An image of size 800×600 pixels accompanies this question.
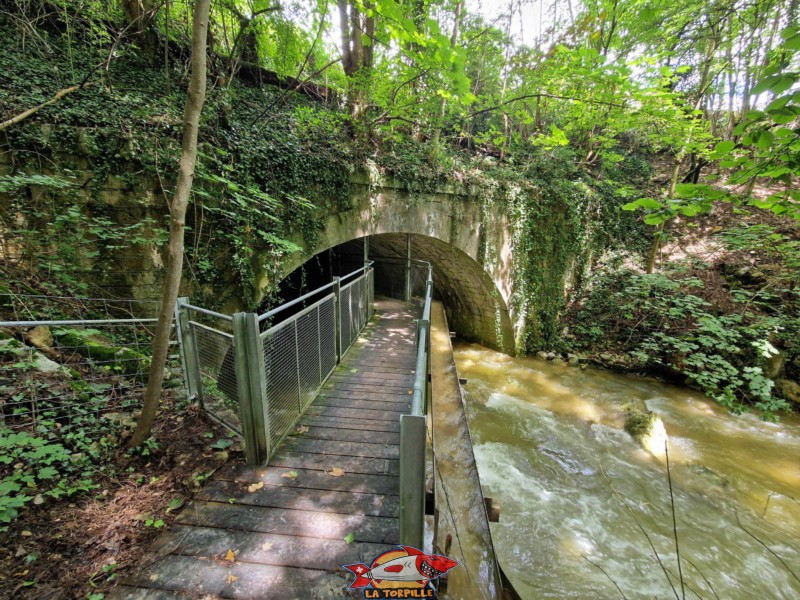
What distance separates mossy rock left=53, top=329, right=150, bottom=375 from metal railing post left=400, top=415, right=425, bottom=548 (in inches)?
127

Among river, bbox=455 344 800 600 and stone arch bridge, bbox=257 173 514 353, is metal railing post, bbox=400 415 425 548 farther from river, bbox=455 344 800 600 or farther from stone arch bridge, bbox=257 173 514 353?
stone arch bridge, bbox=257 173 514 353

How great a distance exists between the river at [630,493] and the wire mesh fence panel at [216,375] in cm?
338

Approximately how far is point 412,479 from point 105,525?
89.6 inches

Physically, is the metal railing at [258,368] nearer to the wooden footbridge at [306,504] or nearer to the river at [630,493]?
the wooden footbridge at [306,504]

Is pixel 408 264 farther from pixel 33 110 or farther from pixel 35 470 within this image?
pixel 35 470

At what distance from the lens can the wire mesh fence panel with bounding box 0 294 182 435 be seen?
276 cm

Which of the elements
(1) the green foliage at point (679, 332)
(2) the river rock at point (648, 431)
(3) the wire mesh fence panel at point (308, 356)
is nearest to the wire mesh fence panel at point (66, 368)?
(3) the wire mesh fence panel at point (308, 356)

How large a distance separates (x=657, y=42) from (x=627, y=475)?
1210 centimetres

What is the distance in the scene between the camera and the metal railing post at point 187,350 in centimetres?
323

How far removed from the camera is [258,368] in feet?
8.83

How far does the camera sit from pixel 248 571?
2025mm

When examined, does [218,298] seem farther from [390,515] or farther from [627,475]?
[627,475]

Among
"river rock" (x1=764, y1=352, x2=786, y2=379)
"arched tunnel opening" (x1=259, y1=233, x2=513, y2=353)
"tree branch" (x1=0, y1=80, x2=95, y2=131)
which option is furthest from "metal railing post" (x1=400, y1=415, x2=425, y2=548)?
"river rock" (x1=764, y1=352, x2=786, y2=379)

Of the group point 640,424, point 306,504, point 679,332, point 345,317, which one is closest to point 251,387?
point 306,504
